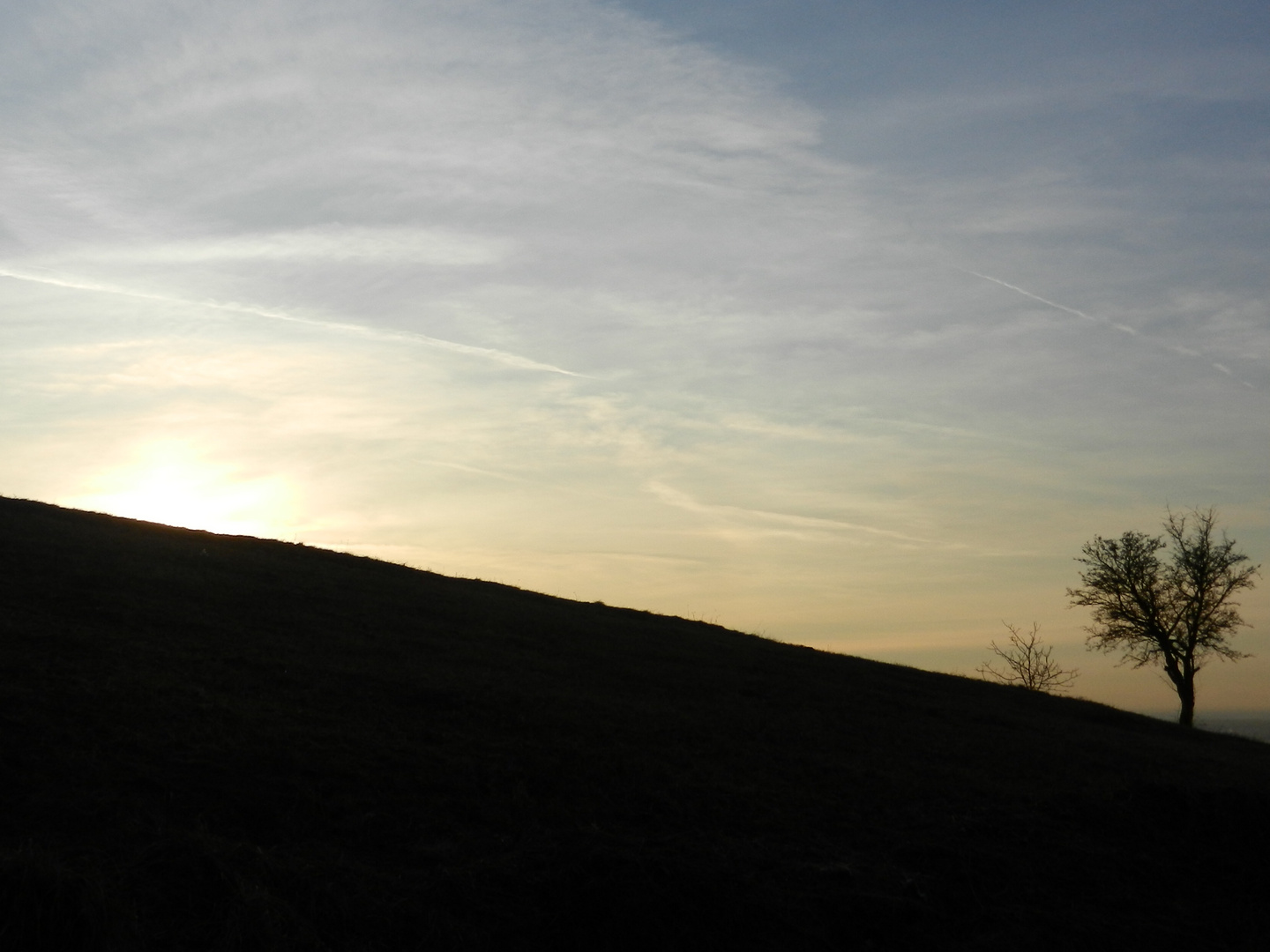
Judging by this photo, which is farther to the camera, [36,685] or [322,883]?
[36,685]

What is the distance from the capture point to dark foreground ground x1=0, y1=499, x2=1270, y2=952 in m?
10.6

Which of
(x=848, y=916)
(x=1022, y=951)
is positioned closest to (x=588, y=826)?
(x=848, y=916)

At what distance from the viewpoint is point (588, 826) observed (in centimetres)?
1351

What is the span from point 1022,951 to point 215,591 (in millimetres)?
23087

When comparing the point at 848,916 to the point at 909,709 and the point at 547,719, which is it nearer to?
the point at 547,719

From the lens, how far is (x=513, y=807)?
14211mm

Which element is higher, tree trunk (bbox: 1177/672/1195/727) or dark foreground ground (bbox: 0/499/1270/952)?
tree trunk (bbox: 1177/672/1195/727)

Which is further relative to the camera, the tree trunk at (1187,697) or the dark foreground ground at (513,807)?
the tree trunk at (1187,697)

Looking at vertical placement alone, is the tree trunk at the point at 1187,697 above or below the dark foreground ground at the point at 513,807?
above

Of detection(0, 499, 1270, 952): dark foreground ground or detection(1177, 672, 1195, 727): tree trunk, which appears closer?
detection(0, 499, 1270, 952): dark foreground ground

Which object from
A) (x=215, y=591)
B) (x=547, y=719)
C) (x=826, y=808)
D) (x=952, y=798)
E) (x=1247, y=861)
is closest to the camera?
(x=1247, y=861)

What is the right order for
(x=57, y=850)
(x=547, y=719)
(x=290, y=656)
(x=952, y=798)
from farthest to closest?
(x=290, y=656)
(x=547, y=719)
(x=952, y=798)
(x=57, y=850)

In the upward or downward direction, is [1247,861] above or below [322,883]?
above

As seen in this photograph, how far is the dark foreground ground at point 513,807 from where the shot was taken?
10.6m
